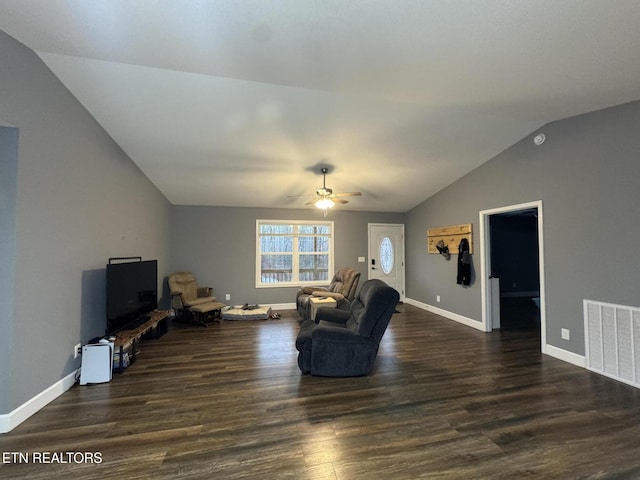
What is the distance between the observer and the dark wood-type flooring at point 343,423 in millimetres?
1736

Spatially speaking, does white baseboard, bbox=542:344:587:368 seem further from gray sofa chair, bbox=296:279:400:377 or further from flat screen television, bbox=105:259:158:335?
flat screen television, bbox=105:259:158:335

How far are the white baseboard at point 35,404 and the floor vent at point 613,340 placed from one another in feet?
18.3

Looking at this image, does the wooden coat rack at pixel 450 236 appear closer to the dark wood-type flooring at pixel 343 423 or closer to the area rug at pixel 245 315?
the dark wood-type flooring at pixel 343 423

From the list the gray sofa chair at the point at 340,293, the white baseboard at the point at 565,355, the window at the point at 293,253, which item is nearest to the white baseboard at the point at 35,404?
the gray sofa chair at the point at 340,293

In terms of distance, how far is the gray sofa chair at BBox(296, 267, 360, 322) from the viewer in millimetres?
4754

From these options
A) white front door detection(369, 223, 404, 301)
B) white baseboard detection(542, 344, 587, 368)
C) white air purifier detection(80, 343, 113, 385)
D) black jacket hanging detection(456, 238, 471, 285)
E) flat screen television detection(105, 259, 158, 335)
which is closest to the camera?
white air purifier detection(80, 343, 113, 385)

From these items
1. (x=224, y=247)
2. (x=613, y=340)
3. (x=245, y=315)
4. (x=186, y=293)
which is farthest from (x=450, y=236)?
(x=186, y=293)

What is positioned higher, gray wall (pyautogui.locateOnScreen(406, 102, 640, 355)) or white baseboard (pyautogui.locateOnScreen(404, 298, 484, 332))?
gray wall (pyautogui.locateOnScreen(406, 102, 640, 355))

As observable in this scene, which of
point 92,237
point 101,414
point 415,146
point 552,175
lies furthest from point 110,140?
point 552,175

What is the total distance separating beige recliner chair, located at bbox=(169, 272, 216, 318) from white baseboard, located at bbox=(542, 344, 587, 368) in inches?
217

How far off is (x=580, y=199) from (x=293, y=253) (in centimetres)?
522

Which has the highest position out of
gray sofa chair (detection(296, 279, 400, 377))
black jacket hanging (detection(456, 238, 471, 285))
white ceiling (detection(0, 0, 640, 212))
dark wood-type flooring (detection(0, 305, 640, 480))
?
white ceiling (detection(0, 0, 640, 212))

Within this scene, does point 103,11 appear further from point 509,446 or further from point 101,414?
point 509,446

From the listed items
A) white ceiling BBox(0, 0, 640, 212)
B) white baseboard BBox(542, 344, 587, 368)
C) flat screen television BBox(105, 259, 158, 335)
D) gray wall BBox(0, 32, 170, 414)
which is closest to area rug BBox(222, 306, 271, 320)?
flat screen television BBox(105, 259, 158, 335)
